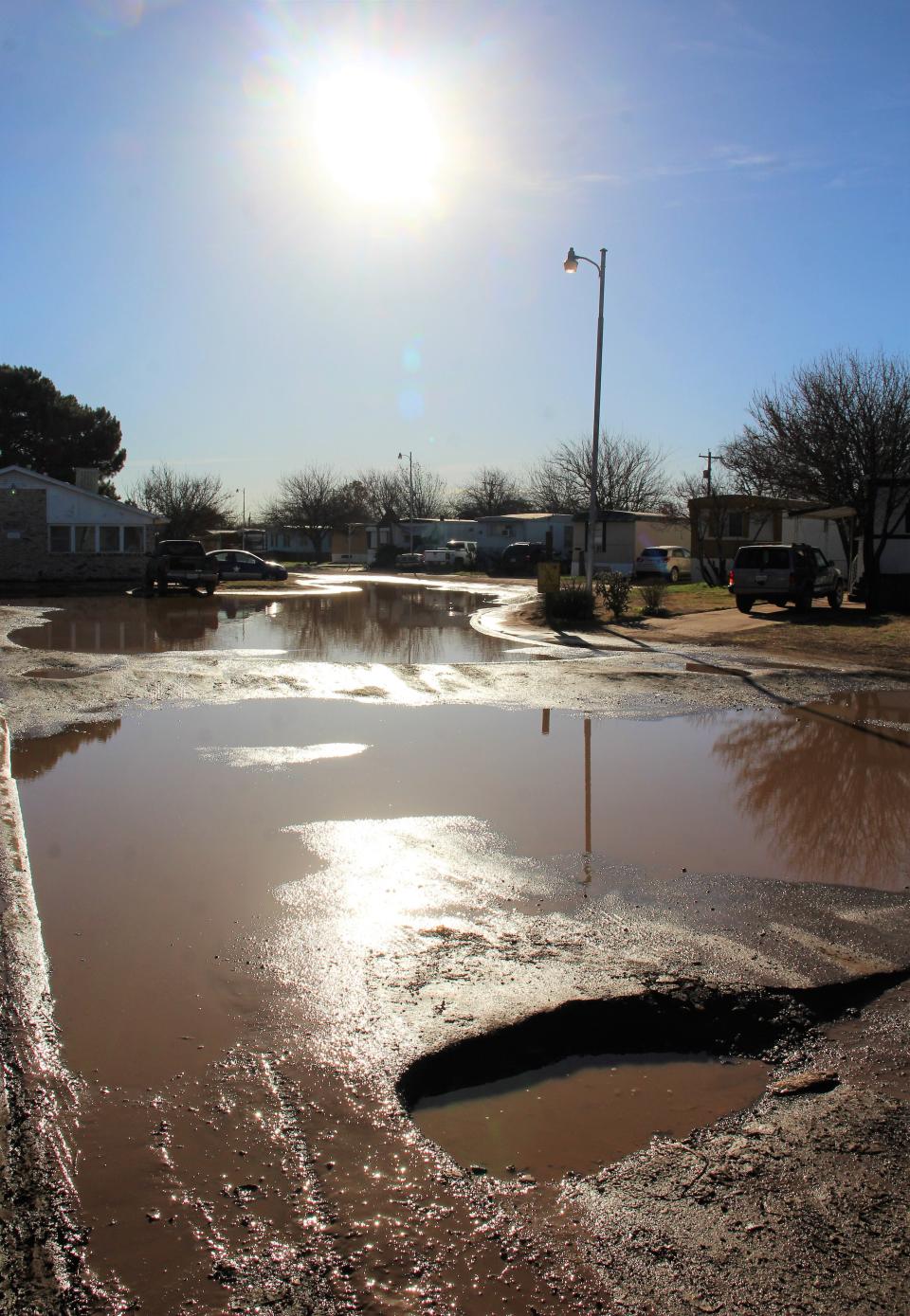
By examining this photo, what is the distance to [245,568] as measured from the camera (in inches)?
2084

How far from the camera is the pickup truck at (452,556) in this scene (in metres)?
65.8

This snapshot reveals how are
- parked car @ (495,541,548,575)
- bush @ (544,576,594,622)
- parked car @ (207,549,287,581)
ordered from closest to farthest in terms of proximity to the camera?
bush @ (544,576,594,622), parked car @ (207,549,287,581), parked car @ (495,541,548,575)

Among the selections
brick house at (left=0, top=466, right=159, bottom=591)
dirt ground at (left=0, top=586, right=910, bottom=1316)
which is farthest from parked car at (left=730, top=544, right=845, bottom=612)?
brick house at (left=0, top=466, right=159, bottom=591)

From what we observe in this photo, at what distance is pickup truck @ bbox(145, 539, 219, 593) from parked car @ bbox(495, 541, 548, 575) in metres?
22.7

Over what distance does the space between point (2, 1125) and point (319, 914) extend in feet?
8.19

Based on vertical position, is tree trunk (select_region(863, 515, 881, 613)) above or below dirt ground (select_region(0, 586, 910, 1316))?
above

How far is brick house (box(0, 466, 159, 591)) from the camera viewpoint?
1718 inches

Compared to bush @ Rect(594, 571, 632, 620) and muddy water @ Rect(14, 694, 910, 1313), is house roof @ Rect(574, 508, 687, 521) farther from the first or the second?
muddy water @ Rect(14, 694, 910, 1313)

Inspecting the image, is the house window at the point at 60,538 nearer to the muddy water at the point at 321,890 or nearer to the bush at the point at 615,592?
the bush at the point at 615,592

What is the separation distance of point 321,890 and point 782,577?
22.9 m

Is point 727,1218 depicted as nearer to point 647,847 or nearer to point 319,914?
point 319,914

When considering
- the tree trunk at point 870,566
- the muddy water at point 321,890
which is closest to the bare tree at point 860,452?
the tree trunk at point 870,566

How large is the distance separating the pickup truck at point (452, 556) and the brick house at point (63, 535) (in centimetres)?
2297

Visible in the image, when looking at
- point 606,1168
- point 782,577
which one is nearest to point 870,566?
point 782,577
